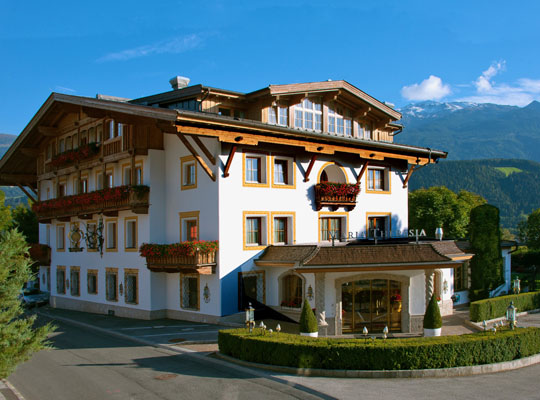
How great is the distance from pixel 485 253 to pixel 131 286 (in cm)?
2165

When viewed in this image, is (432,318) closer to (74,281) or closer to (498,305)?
(498,305)

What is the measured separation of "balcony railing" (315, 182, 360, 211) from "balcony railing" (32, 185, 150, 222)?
945 cm

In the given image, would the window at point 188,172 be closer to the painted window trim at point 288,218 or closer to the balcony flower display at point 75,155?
the painted window trim at point 288,218

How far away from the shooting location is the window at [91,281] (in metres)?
35.1

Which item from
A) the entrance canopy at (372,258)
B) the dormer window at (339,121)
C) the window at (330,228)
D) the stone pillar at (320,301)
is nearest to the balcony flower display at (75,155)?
the dormer window at (339,121)

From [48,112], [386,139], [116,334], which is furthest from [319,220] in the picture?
[48,112]

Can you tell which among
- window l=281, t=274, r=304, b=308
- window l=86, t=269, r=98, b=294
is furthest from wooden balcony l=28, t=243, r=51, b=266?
window l=281, t=274, r=304, b=308

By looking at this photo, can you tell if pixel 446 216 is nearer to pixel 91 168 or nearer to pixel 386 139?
pixel 386 139

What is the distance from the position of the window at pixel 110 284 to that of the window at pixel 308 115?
1445cm

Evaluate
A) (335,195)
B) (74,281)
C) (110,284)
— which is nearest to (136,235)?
(110,284)

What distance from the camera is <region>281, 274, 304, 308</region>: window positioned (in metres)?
26.8

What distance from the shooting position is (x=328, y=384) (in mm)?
15906

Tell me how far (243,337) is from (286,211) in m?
11.4

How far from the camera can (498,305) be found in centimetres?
2802
